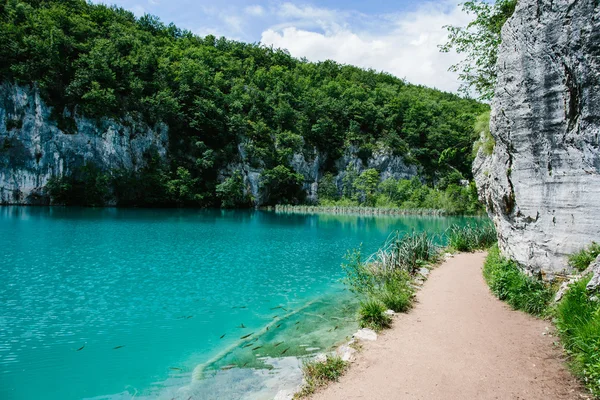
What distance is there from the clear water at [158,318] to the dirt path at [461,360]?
1451mm

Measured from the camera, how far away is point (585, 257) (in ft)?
23.0

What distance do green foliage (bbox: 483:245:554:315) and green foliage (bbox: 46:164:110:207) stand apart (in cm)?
4792

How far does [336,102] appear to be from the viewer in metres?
74.5

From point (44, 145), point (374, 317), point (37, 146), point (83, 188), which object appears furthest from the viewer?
point (83, 188)

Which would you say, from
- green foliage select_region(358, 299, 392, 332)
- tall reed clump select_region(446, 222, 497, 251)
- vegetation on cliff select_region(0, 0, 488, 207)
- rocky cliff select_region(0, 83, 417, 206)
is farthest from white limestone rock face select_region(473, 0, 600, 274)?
rocky cliff select_region(0, 83, 417, 206)

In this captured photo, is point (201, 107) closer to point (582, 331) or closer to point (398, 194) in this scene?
point (398, 194)

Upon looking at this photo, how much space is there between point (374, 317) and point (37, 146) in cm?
5143

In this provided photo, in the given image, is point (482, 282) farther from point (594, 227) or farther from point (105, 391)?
point (105, 391)

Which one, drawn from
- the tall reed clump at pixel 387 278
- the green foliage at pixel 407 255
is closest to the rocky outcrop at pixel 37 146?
the green foliage at pixel 407 255

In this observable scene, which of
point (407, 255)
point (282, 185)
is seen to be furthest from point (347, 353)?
point (282, 185)

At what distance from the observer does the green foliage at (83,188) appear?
4597 cm

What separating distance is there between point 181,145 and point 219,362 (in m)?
55.6

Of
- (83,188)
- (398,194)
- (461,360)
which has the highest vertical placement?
(83,188)

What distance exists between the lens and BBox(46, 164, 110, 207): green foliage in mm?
45969
